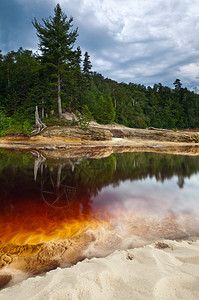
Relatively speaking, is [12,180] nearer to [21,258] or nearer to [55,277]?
[21,258]

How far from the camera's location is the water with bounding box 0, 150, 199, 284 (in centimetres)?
320

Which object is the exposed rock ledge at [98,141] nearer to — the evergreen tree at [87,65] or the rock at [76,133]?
the rock at [76,133]

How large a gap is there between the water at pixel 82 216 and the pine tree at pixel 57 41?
22.6m

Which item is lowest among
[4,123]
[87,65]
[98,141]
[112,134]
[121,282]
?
[121,282]

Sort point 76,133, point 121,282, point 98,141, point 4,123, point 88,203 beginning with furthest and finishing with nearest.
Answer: point 98,141 < point 76,133 < point 4,123 < point 88,203 < point 121,282

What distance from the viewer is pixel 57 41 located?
26516 millimetres

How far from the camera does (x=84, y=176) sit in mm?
9047

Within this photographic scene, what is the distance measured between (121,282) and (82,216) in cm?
306

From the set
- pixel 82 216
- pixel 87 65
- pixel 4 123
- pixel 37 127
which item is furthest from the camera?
pixel 87 65

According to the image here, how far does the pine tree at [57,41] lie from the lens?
83.6 feet

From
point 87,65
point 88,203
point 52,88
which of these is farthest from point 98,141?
point 87,65

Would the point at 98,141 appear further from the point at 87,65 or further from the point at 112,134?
the point at 87,65

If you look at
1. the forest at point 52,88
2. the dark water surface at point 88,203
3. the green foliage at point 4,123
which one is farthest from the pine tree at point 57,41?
the dark water surface at point 88,203

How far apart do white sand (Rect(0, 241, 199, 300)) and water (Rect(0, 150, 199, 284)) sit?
925 millimetres
